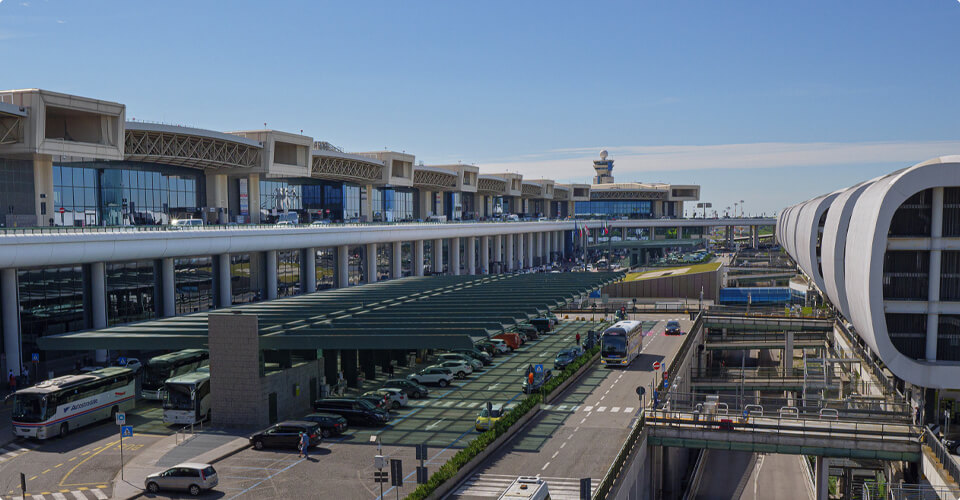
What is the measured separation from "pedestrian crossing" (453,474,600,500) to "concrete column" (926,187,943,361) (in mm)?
14949

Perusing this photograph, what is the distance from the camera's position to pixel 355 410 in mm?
38812

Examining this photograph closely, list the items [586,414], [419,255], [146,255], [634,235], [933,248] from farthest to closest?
1. [634,235]
2. [419,255]
3. [146,255]
4. [586,414]
5. [933,248]

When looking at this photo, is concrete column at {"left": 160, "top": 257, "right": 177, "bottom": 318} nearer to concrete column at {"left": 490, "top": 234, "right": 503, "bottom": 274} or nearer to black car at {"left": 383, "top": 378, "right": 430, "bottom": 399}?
black car at {"left": 383, "top": 378, "right": 430, "bottom": 399}

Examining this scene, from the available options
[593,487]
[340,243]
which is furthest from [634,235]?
[593,487]

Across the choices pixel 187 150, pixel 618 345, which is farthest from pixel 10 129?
pixel 618 345

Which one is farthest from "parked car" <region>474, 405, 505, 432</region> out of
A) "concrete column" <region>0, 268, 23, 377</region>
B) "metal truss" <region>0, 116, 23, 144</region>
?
"metal truss" <region>0, 116, 23, 144</region>

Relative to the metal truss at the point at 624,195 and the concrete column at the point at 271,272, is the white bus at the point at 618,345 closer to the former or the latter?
the concrete column at the point at 271,272

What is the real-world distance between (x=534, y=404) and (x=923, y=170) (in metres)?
20.9

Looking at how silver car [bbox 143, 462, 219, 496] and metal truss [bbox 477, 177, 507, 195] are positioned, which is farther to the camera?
metal truss [bbox 477, 177, 507, 195]

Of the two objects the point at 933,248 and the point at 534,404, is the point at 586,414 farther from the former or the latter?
the point at 933,248

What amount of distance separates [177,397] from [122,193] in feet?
104

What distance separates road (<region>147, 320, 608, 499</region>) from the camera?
29.0 meters

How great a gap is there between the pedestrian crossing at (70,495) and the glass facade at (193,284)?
102 ft

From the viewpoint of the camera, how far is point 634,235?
630 ft
